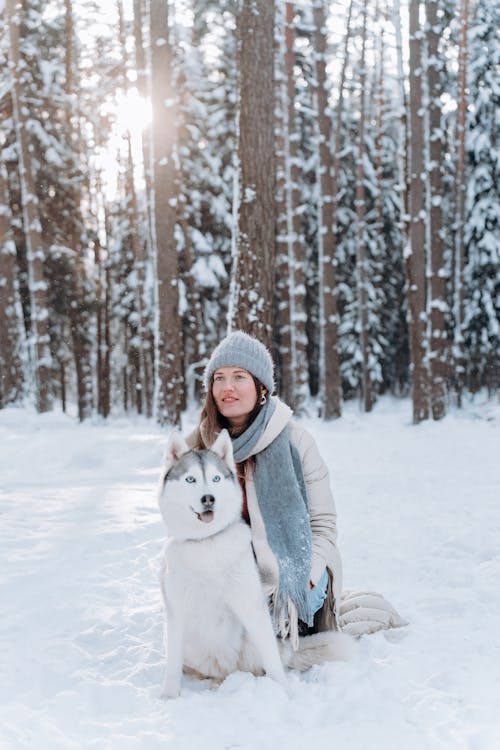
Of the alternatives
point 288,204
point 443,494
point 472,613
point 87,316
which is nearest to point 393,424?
point 288,204

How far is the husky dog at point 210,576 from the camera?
3.05 meters

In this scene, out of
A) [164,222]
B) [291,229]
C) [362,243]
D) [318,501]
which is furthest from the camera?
[362,243]

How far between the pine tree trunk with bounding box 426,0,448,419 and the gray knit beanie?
12.0 m

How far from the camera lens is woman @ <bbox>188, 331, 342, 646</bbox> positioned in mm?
3395

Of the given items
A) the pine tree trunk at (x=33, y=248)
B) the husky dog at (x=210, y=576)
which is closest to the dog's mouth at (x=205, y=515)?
the husky dog at (x=210, y=576)

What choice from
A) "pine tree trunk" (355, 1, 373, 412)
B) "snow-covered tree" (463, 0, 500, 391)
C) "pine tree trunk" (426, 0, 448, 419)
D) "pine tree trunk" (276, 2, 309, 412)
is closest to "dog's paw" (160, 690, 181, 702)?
"pine tree trunk" (426, 0, 448, 419)

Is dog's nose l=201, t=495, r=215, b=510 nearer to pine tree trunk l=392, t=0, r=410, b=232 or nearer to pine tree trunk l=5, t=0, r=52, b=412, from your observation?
pine tree trunk l=392, t=0, r=410, b=232

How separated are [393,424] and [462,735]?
14086 millimetres

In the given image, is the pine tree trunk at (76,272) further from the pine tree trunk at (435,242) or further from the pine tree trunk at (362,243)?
the pine tree trunk at (435,242)

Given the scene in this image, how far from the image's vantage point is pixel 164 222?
11.8 m

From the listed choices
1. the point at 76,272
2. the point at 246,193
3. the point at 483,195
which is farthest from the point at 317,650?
the point at 483,195

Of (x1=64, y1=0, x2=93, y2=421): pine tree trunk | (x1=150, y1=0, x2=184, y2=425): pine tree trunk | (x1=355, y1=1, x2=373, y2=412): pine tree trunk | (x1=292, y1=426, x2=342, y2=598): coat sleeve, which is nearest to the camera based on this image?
(x1=292, y1=426, x2=342, y2=598): coat sleeve

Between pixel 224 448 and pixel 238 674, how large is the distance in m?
1.09

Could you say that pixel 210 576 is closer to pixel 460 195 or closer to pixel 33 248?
pixel 33 248
